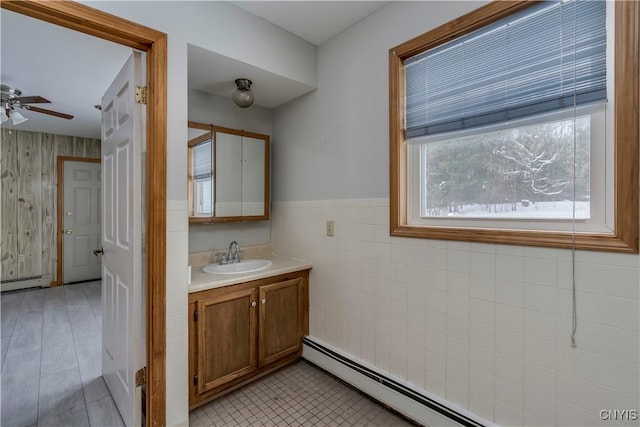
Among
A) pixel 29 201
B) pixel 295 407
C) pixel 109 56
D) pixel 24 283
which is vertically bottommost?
pixel 295 407

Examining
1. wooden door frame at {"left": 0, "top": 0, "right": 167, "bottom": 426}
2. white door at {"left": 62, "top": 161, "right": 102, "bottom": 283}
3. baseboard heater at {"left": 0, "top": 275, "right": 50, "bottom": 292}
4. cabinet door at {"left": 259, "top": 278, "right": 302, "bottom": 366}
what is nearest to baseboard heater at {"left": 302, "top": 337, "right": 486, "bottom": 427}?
cabinet door at {"left": 259, "top": 278, "right": 302, "bottom": 366}

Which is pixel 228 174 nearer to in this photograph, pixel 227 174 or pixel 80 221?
pixel 227 174

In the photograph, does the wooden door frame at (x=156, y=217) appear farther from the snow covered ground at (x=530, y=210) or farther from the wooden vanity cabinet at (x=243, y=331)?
the snow covered ground at (x=530, y=210)

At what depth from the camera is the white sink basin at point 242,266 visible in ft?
7.27

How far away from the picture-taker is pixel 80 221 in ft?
15.8

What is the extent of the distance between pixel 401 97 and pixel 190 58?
135 cm

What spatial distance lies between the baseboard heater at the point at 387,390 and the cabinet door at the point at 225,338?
521 millimetres

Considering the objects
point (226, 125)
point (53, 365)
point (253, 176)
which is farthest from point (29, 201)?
point (253, 176)

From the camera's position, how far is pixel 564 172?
1.32 m

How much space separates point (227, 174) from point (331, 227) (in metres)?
0.97

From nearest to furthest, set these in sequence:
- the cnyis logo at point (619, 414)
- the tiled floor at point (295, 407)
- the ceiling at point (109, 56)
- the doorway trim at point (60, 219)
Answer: the cnyis logo at point (619, 414)
the tiled floor at point (295, 407)
the ceiling at point (109, 56)
the doorway trim at point (60, 219)

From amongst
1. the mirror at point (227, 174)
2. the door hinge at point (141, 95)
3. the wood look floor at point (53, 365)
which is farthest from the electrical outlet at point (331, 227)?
the wood look floor at point (53, 365)

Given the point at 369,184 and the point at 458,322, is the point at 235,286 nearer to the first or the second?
the point at 369,184

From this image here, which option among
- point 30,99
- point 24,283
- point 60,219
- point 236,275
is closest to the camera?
point 236,275
